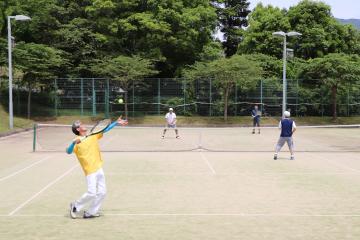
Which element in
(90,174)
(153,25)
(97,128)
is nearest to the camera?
(90,174)

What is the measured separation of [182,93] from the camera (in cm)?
4644

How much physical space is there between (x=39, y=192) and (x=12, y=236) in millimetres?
4104

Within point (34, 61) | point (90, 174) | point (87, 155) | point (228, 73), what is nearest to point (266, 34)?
point (228, 73)

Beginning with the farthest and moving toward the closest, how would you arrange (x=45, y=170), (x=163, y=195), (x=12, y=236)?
(x=45, y=170), (x=163, y=195), (x=12, y=236)

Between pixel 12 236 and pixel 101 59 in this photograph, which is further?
pixel 101 59

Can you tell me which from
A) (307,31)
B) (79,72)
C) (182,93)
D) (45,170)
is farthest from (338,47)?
(45,170)

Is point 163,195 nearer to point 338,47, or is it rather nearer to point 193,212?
point 193,212

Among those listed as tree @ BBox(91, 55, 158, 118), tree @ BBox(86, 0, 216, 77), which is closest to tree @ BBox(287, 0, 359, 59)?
tree @ BBox(86, 0, 216, 77)

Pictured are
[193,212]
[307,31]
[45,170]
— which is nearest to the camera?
[193,212]

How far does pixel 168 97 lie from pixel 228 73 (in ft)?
19.1

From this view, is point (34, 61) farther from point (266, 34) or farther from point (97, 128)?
point (97, 128)

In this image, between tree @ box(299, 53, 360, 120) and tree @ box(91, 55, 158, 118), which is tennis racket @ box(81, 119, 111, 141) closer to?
tree @ box(91, 55, 158, 118)

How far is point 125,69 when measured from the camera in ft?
141

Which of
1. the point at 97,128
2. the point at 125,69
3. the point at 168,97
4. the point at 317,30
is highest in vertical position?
the point at 317,30
